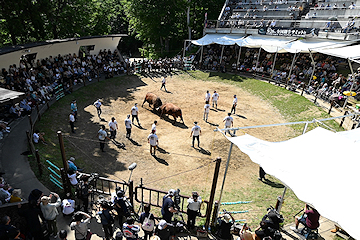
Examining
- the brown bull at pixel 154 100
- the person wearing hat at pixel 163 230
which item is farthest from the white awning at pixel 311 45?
the person wearing hat at pixel 163 230

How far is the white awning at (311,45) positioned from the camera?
20.2 metres

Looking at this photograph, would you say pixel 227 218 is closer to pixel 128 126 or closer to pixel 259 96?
pixel 128 126

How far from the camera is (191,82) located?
24547 millimetres

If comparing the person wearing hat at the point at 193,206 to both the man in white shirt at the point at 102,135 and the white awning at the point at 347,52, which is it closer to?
the man in white shirt at the point at 102,135

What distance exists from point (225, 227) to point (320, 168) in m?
3.09

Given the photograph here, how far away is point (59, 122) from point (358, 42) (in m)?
24.9

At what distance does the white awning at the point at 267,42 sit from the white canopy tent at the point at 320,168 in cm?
1957

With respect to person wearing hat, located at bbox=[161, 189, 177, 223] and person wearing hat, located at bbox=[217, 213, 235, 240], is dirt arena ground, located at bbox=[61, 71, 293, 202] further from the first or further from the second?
person wearing hat, located at bbox=[161, 189, 177, 223]

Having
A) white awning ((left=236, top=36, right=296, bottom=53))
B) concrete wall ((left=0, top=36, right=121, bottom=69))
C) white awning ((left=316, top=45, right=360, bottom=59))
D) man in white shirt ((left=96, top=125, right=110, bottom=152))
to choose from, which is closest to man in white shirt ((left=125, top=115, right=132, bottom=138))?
man in white shirt ((left=96, top=125, right=110, bottom=152))

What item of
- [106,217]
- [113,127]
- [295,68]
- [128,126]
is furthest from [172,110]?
[295,68]

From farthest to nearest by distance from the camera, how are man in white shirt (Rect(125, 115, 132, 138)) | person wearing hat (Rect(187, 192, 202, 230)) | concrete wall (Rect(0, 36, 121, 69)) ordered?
concrete wall (Rect(0, 36, 121, 69)) < man in white shirt (Rect(125, 115, 132, 138)) < person wearing hat (Rect(187, 192, 202, 230))

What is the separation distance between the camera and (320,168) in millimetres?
5859

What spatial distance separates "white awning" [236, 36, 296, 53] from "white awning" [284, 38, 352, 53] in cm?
95

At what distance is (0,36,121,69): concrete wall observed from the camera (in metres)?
16.7
